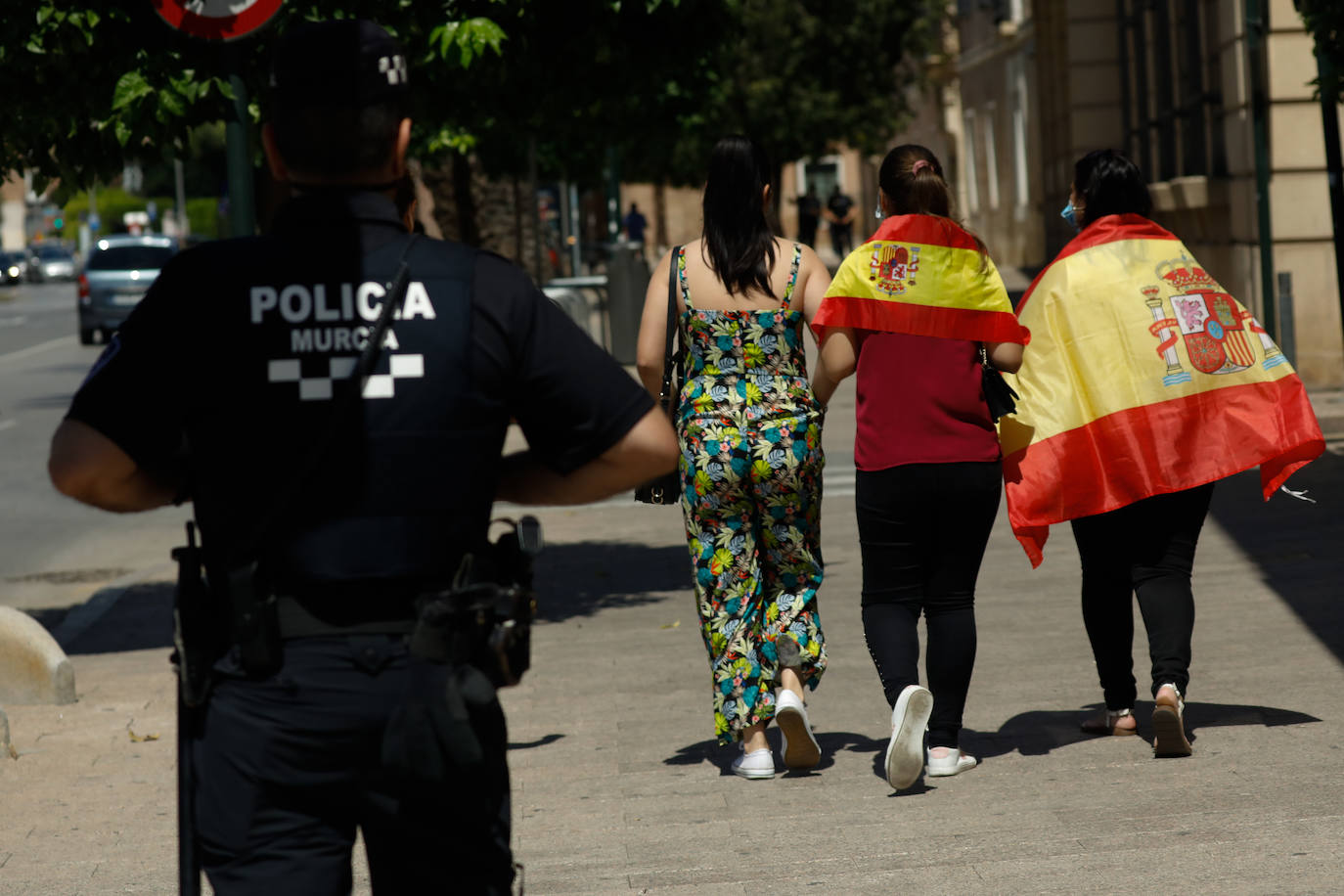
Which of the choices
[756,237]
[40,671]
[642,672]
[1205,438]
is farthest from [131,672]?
[1205,438]

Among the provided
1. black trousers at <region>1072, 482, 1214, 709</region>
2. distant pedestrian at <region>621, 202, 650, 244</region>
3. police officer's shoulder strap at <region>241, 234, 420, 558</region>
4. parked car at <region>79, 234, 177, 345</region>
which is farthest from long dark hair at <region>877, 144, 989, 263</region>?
distant pedestrian at <region>621, 202, 650, 244</region>

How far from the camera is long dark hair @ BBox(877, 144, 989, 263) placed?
5499 millimetres

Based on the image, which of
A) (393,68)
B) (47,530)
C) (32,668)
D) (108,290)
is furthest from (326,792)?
(108,290)

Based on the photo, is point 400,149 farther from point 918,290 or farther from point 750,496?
point 750,496

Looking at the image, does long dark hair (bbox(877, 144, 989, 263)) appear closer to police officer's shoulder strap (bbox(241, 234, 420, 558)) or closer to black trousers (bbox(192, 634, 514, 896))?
police officer's shoulder strap (bbox(241, 234, 420, 558))

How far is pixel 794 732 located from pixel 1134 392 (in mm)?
1393

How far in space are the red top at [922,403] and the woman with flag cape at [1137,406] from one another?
371mm

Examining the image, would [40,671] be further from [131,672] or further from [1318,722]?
[1318,722]

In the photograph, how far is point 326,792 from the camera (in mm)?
2576

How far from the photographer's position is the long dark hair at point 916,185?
550cm

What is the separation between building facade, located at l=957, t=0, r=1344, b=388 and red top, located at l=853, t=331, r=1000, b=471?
9.15m

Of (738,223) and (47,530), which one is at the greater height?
(738,223)

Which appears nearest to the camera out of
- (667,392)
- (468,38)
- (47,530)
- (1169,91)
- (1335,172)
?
(667,392)

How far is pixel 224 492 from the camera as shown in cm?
259
